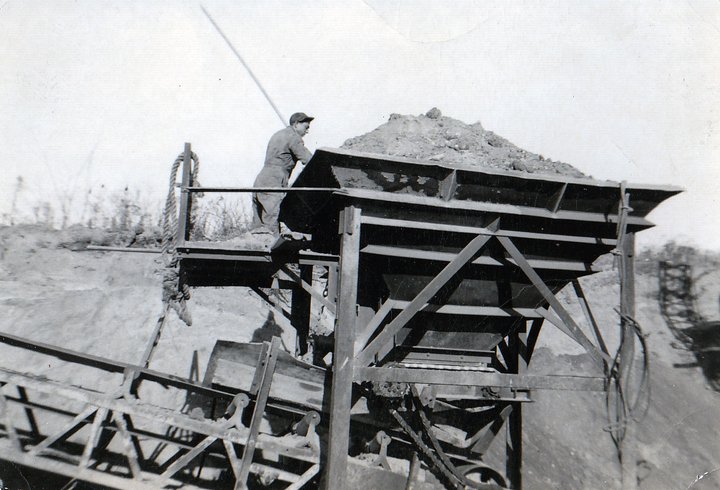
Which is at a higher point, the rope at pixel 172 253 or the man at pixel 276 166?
the man at pixel 276 166

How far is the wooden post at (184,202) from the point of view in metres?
5.17

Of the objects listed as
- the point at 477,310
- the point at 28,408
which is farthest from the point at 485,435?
the point at 28,408

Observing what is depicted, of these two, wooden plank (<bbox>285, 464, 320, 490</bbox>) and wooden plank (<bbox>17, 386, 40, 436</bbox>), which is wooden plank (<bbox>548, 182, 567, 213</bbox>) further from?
wooden plank (<bbox>17, 386, 40, 436</bbox>)

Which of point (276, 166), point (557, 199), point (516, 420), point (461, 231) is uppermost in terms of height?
point (276, 166)

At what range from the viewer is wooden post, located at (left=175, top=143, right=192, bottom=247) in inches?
204

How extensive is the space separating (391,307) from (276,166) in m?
3.21

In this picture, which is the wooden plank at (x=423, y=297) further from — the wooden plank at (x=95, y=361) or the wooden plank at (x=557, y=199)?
the wooden plank at (x=95, y=361)

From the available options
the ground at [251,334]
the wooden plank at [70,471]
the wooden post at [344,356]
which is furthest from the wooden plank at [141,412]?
the ground at [251,334]

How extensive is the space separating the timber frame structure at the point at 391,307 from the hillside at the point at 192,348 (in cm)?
359

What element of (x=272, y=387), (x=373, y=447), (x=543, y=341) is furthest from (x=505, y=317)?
(x=543, y=341)

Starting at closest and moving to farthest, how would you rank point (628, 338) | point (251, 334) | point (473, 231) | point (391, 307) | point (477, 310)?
1. point (473, 231)
2. point (628, 338)
3. point (391, 307)
4. point (477, 310)
5. point (251, 334)

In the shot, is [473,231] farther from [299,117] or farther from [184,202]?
[299,117]

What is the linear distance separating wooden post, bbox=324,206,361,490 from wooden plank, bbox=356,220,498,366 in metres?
0.17

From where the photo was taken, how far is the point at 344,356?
13.2 feet
